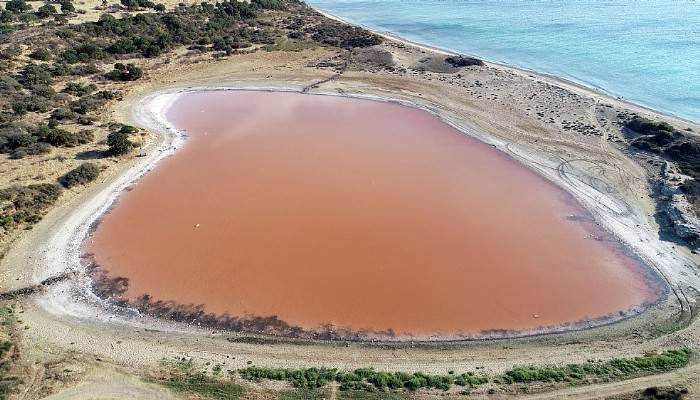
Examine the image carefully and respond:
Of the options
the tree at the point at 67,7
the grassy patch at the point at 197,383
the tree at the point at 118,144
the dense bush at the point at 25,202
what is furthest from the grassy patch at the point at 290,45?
the grassy patch at the point at 197,383

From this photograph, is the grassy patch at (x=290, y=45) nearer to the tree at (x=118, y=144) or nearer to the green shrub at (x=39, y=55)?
the green shrub at (x=39, y=55)

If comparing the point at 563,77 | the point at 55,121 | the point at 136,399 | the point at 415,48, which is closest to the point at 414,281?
the point at 136,399

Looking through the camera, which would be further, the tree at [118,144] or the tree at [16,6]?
the tree at [16,6]

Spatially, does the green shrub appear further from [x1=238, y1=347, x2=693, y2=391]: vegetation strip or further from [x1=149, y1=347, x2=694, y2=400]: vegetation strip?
[x1=238, y1=347, x2=693, y2=391]: vegetation strip

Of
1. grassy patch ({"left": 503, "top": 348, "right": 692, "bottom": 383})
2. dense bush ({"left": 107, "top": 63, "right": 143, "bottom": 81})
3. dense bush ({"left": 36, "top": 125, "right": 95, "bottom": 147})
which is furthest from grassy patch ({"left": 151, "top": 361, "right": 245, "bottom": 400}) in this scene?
dense bush ({"left": 107, "top": 63, "right": 143, "bottom": 81})

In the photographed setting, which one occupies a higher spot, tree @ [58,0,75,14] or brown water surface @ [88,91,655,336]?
tree @ [58,0,75,14]

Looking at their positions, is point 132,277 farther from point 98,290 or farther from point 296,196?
point 296,196


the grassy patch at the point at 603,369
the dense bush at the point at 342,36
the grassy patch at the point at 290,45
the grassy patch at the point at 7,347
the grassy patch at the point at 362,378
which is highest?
the dense bush at the point at 342,36
